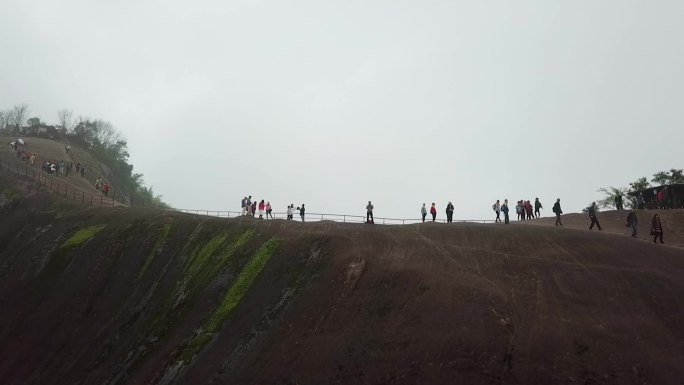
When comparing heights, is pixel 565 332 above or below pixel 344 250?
below

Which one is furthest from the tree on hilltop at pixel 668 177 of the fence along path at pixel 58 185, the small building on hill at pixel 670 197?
the fence along path at pixel 58 185

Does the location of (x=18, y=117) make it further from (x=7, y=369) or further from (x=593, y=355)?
(x=593, y=355)

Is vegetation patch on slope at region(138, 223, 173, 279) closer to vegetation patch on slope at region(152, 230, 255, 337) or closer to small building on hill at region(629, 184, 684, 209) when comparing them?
vegetation patch on slope at region(152, 230, 255, 337)

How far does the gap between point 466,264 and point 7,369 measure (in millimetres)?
25813

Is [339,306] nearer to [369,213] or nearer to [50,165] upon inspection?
[369,213]

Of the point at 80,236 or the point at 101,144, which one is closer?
the point at 80,236


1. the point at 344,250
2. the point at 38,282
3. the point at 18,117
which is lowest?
the point at 38,282

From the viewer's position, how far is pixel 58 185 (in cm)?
4978

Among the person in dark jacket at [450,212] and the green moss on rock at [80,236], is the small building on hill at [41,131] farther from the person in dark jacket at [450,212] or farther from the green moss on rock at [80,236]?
the person in dark jacket at [450,212]

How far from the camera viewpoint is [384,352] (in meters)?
19.0

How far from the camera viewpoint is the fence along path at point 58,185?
154 feet

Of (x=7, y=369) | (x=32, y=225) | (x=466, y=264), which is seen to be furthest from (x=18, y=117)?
(x=466, y=264)

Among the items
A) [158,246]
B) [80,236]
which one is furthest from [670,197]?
[80,236]

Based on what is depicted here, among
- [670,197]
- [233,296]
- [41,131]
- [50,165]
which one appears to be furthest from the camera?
[41,131]
